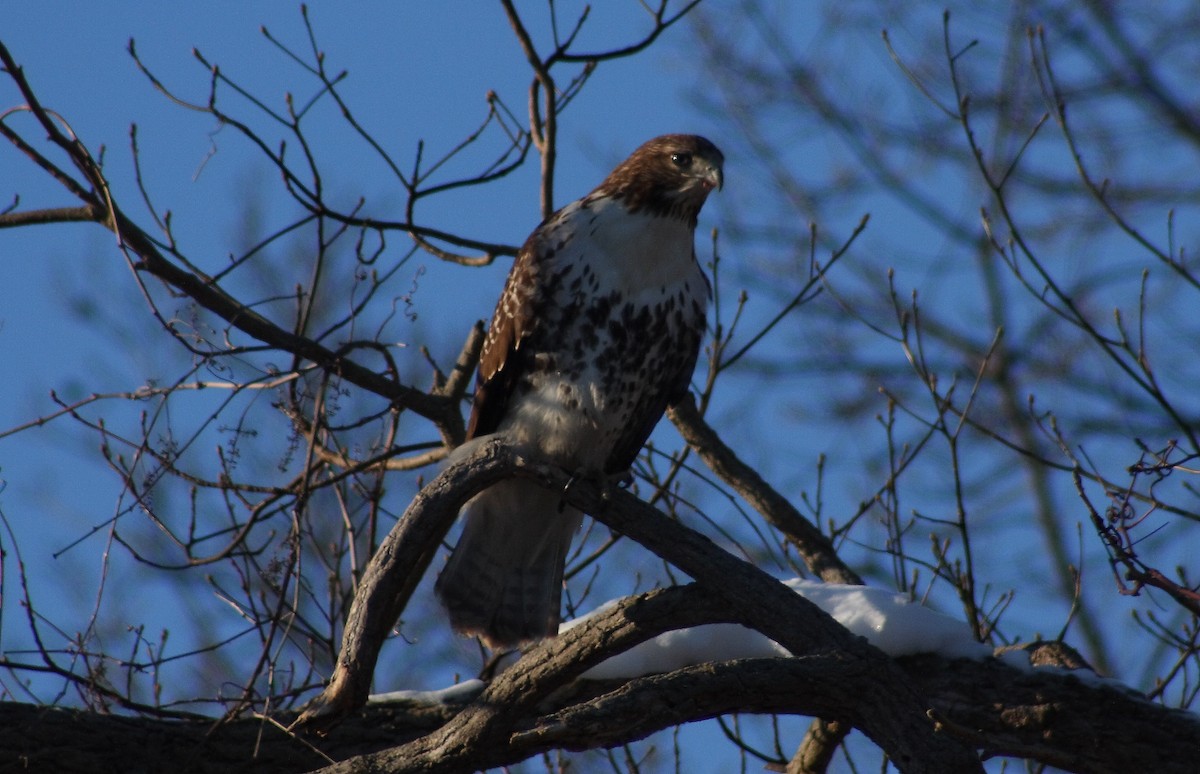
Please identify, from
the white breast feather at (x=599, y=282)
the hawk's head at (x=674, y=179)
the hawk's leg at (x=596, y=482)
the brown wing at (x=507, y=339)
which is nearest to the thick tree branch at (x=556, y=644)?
the hawk's leg at (x=596, y=482)

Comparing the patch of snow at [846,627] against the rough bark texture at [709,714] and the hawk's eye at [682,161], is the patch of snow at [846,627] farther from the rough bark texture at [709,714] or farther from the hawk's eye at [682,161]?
the hawk's eye at [682,161]

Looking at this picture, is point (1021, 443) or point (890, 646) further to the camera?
point (1021, 443)

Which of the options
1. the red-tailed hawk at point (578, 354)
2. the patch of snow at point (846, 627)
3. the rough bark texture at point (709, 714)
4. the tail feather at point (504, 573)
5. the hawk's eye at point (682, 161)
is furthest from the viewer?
the tail feather at point (504, 573)

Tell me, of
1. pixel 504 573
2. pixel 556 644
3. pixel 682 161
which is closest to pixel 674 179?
pixel 682 161

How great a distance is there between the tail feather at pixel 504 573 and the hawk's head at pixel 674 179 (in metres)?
0.96

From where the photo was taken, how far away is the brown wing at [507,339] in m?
4.18

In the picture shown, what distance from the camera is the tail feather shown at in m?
4.42

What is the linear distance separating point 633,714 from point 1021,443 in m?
5.83

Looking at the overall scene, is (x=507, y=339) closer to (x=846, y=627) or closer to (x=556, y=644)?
(x=556, y=644)

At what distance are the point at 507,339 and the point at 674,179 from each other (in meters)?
0.70

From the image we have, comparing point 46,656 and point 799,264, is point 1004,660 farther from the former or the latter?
point 799,264

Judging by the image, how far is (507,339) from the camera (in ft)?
13.9

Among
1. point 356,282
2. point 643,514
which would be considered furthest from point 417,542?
point 356,282

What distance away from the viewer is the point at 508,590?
446 cm
